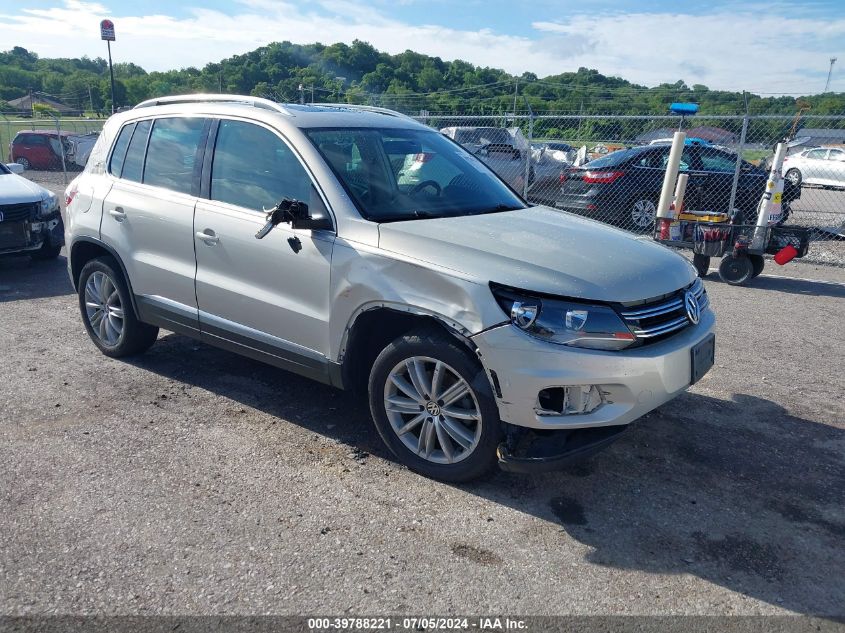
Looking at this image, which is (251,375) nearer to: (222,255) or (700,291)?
(222,255)

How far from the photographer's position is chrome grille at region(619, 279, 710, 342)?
3342 mm

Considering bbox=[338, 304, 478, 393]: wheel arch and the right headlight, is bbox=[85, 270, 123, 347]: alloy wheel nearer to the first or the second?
bbox=[338, 304, 478, 393]: wheel arch

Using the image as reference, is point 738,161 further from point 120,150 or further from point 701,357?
point 120,150

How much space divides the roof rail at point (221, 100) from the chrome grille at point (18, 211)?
4.05m

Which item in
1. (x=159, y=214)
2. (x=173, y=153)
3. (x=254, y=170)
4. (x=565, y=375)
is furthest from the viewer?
(x=173, y=153)

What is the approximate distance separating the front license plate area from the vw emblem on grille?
120 millimetres

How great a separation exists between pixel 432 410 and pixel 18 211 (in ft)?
23.0

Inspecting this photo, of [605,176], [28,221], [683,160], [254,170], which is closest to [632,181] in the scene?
[605,176]

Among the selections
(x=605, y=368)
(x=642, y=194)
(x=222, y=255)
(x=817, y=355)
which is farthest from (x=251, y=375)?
(x=642, y=194)

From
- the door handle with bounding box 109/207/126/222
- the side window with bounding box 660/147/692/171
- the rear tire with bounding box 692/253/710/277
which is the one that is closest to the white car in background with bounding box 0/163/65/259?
the door handle with bounding box 109/207/126/222

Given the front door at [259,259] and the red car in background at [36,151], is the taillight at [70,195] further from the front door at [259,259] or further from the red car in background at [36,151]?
the red car in background at [36,151]

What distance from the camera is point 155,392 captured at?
4.89 metres

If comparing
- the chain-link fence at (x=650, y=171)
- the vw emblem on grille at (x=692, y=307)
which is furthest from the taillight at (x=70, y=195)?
the chain-link fence at (x=650, y=171)

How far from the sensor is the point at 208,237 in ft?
14.3
